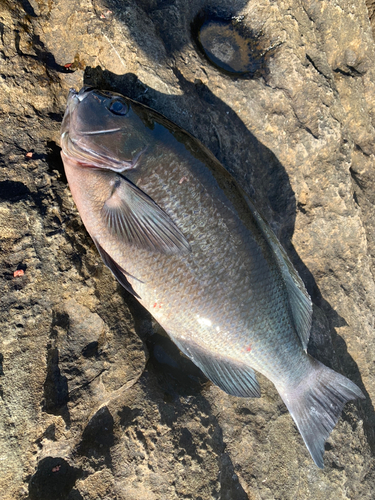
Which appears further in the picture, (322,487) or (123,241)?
(322,487)

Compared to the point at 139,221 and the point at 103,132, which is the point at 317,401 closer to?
the point at 139,221

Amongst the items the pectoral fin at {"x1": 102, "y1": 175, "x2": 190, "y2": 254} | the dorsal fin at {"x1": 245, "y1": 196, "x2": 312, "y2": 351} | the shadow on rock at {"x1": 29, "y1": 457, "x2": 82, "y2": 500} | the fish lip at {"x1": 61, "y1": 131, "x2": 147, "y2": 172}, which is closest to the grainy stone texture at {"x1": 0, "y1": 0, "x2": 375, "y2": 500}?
the shadow on rock at {"x1": 29, "y1": 457, "x2": 82, "y2": 500}

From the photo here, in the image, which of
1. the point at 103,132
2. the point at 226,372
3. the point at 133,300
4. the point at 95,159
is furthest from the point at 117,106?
the point at 226,372

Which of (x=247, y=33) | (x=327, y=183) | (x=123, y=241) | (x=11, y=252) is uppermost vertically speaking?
(x=247, y=33)

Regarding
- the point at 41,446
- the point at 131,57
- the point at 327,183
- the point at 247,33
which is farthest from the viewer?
the point at 247,33

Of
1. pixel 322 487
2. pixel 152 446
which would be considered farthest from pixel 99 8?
pixel 322 487

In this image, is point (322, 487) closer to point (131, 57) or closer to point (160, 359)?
point (160, 359)

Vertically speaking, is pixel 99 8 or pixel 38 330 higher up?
pixel 99 8
